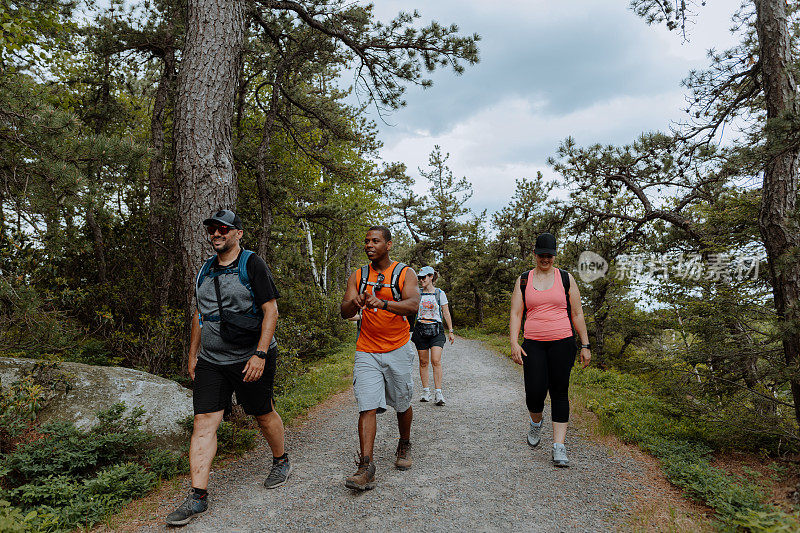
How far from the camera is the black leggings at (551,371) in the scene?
4.52 meters

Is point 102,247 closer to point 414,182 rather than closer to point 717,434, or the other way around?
point 717,434

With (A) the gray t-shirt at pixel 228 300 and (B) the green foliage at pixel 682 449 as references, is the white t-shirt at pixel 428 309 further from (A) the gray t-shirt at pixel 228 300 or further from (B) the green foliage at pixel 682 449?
(A) the gray t-shirt at pixel 228 300

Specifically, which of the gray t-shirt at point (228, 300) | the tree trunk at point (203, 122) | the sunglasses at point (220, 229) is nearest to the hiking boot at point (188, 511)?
the gray t-shirt at point (228, 300)

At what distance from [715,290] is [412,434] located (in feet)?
14.4

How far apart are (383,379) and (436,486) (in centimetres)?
109

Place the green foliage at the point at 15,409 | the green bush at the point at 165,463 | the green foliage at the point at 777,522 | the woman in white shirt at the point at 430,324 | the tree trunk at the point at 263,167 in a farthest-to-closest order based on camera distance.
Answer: the tree trunk at the point at 263,167
the woman in white shirt at the point at 430,324
the green bush at the point at 165,463
the green foliage at the point at 15,409
the green foliage at the point at 777,522

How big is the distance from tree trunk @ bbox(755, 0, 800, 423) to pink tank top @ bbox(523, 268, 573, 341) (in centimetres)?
232

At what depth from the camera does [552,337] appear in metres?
4.52

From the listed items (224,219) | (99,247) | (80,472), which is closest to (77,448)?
(80,472)

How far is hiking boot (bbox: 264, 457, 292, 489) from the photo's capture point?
401 centimetres

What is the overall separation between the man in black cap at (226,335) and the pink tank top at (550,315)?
272 cm

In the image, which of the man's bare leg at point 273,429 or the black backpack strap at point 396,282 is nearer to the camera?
the man's bare leg at point 273,429

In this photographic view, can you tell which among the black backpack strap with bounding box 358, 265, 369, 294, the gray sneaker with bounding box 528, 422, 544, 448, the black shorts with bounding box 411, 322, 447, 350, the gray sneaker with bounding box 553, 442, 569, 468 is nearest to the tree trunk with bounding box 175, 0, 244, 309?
the black backpack strap with bounding box 358, 265, 369, 294

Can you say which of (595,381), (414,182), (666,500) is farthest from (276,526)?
(414,182)
